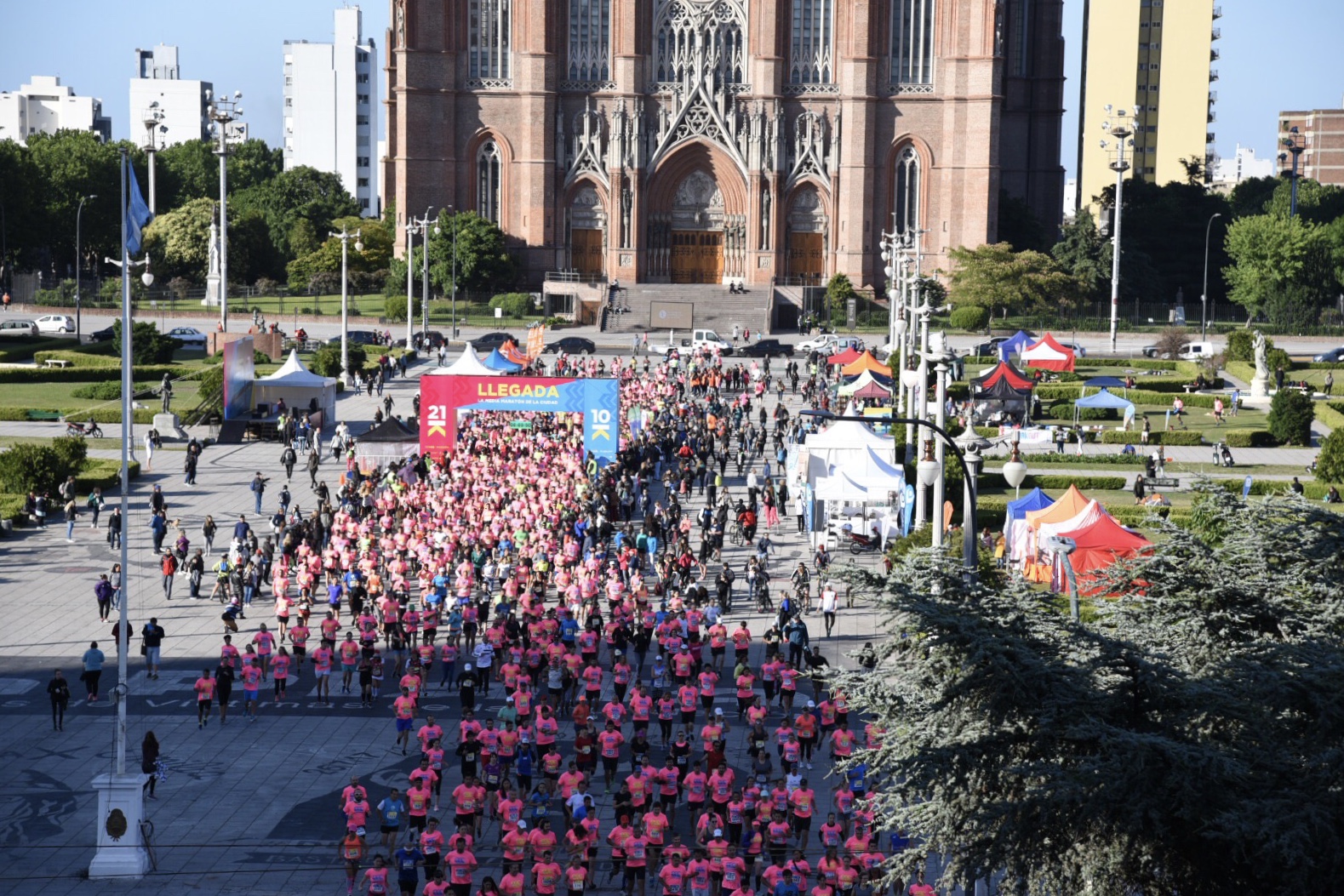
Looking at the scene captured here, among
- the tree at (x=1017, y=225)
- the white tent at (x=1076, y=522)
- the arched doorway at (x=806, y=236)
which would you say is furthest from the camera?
the tree at (x=1017, y=225)

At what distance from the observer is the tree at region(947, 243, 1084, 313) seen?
8525cm

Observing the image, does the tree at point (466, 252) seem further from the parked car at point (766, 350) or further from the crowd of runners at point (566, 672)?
the crowd of runners at point (566, 672)

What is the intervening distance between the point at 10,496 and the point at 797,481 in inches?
703

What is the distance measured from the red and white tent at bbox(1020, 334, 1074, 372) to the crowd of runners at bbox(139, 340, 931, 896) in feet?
74.5

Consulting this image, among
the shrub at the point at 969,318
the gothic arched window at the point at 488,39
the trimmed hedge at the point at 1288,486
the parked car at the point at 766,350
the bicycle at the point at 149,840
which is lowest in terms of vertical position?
the bicycle at the point at 149,840

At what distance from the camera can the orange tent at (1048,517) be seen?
102 feet

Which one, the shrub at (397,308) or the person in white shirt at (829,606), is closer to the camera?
the person in white shirt at (829,606)

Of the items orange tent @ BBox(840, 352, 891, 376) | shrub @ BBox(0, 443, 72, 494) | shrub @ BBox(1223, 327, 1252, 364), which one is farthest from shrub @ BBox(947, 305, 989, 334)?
shrub @ BBox(0, 443, 72, 494)

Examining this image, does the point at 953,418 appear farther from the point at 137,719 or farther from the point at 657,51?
the point at 657,51

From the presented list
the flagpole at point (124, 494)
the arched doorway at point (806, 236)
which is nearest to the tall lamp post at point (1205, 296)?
the arched doorway at point (806, 236)

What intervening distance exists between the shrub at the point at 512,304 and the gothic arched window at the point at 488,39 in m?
13.6

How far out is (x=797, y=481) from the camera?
128ft

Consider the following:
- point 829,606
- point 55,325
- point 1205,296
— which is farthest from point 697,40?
point 829,606

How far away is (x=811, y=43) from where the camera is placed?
307 feet
